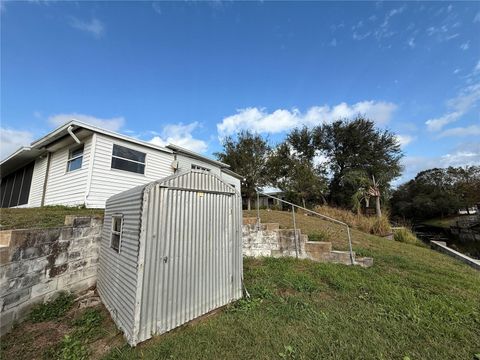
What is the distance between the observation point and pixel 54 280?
11.6ft

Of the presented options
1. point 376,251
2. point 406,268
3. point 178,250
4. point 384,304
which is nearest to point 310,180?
point 376,251

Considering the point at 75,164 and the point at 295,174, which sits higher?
the point at 295,174

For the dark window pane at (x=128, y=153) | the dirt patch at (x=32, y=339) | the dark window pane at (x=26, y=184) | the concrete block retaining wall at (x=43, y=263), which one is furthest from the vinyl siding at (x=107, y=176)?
the dark window pane at (x=26, y=184)

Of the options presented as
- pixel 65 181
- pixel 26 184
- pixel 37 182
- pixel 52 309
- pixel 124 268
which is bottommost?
pixel 52 309

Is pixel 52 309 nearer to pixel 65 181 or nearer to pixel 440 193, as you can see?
pixel 65 181

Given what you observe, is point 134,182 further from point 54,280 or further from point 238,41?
point 238,41

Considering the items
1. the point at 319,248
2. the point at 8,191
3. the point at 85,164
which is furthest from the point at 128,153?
the point at 8,191

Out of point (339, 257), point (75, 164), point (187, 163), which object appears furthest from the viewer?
point (187, 163)

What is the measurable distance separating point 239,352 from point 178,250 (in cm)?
144

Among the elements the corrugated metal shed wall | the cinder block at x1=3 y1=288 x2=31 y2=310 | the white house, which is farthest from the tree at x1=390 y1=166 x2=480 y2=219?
the cinder block at x1=3 y1=288 x2=31 y2=310

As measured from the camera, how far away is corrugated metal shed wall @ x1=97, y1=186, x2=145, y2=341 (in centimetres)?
273

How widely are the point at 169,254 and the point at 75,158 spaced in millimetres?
7945

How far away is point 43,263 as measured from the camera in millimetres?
3359

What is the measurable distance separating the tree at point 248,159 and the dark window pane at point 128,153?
1218 centimetres
